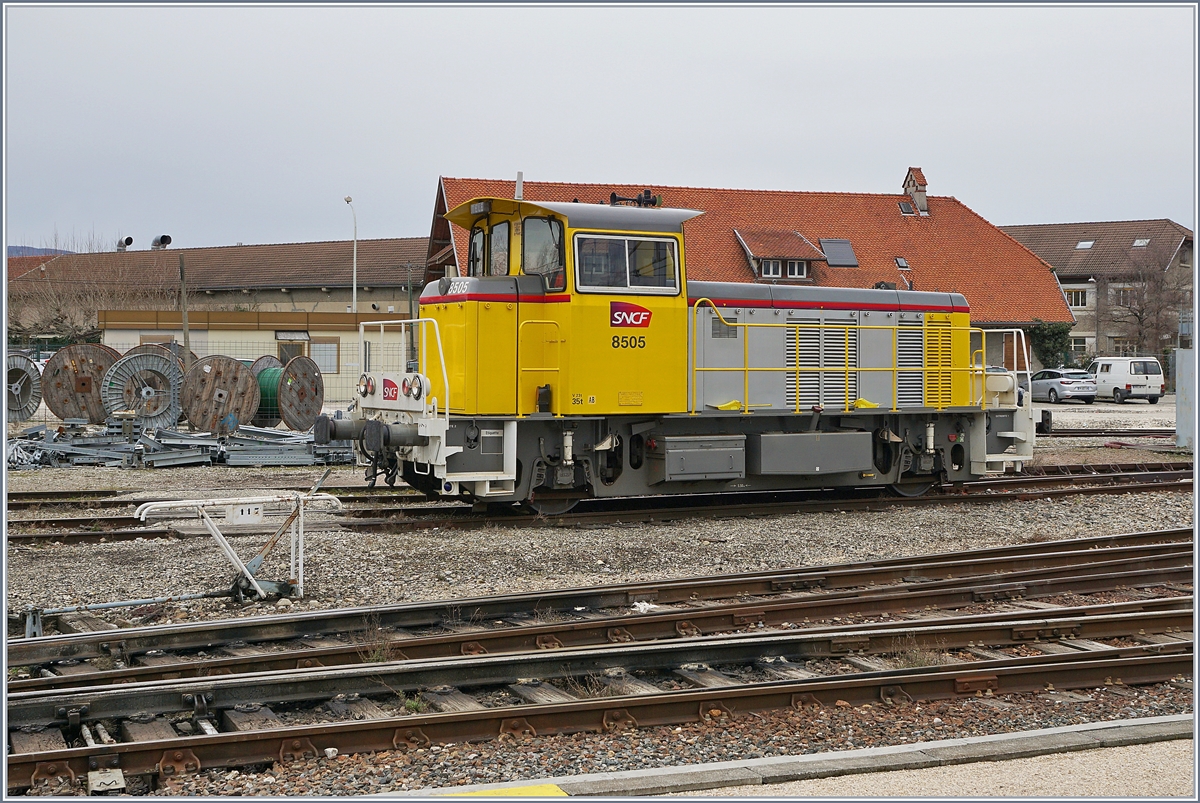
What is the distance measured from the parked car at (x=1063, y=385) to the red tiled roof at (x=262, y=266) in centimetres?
2661

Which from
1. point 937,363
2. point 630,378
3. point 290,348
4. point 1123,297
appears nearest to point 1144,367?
point 1123,297

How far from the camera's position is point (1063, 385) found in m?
39.5

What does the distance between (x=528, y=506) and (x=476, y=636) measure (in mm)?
5351

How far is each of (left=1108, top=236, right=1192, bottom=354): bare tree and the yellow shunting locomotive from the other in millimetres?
43663

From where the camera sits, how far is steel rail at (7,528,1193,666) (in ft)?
22.1

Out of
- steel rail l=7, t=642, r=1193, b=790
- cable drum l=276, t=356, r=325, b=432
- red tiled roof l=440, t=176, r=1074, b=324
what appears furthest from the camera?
red tiled roof l=440, t=176, r=1074, b=324

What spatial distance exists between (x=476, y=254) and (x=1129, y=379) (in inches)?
1400

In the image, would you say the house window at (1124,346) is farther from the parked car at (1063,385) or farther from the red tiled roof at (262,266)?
the red tiled roof at (262,266)

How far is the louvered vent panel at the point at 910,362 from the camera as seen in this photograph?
13984mm

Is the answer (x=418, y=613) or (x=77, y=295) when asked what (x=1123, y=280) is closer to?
(x=77, y=295)

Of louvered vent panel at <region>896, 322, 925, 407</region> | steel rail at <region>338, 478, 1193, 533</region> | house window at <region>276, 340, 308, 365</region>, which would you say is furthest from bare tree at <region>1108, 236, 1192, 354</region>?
louvered vent panel at <region>896, 322, 925, 407</region>

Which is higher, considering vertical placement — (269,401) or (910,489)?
(269,401)

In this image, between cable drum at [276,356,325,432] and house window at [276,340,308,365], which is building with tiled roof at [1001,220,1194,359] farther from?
cable drum at [276,356,325,432]

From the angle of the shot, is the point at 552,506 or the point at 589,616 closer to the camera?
the point at 589,616
